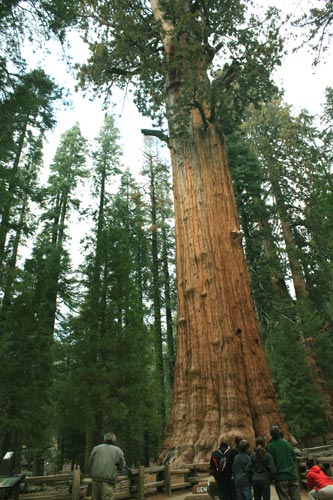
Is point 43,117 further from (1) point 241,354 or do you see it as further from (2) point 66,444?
(2) point 66,444

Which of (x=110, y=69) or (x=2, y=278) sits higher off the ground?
(x=110, y=69)

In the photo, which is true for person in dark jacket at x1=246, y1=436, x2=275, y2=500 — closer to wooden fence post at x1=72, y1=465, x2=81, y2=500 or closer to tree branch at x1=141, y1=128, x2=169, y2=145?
wooden fence post at x1=72, y1=465, x2=81, y2=500

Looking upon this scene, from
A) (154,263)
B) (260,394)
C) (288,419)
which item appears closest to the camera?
(260,394)

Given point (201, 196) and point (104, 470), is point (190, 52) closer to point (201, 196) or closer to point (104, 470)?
point (201, 196)

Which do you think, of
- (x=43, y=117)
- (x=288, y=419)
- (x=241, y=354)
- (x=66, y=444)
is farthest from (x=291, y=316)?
(x=43, y=117)

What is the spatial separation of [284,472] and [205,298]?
414 centimetres

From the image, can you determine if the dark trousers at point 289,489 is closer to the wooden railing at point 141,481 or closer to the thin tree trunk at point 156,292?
the wooden railing at point 141,481

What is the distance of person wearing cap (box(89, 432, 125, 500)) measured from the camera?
491 cm

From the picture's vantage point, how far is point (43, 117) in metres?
8.90

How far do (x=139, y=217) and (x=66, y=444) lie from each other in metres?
12.3

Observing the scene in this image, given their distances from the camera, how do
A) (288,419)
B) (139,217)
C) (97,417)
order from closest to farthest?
1. (97,417)
2. (288,419)
3. (139,217)

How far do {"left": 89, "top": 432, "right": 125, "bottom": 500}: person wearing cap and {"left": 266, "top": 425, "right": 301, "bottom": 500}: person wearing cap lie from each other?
201cm

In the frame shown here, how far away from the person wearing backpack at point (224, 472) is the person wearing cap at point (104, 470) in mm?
1294

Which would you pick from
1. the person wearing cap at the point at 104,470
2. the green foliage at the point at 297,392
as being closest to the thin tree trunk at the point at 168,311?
the green foliage at the point at 297,392
